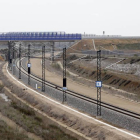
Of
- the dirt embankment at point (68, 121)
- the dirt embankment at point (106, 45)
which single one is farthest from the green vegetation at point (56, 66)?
the dirt embankment at point (68, 121)

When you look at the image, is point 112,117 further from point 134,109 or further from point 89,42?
point 89,42

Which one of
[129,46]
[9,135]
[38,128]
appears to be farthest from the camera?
[129,46]

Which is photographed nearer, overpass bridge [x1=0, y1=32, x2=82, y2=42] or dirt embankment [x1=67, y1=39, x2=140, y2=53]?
overpass bridge [x1=0, y1=32, x2=82, y2=42]

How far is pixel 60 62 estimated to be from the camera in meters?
76.7

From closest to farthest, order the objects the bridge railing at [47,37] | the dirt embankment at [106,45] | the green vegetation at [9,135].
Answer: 1. the green vegetation at [9,135]
2. the bridge railing at [47,37]
3. the dirt embankment at [106,45]

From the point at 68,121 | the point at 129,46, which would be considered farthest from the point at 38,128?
the point at 129,46

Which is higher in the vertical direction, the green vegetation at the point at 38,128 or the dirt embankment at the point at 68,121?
the green vegetation at the point at 38,128

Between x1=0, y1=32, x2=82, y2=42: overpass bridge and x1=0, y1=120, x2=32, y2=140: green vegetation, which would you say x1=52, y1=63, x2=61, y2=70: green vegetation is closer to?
x1=0, y1=32, x2=82, y2=42: overpass bridge

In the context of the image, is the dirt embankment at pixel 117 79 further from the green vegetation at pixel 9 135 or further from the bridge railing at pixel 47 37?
the green vegetation at pixel 9 135

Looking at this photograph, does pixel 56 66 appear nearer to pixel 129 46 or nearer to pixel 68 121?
pixel 129 46

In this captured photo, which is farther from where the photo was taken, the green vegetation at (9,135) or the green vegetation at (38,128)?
the green vegetation at (38,128)

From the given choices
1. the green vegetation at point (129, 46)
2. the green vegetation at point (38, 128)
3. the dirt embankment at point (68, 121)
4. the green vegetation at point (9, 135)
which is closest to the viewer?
the green vegetation at point (9, 135)

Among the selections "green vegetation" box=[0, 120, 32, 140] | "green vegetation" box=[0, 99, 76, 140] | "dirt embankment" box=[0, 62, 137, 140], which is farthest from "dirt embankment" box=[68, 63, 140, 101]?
"green vegetation" box=[0, 120, 32, 140]

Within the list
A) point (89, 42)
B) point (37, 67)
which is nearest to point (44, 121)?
point (37, 67)
